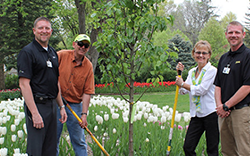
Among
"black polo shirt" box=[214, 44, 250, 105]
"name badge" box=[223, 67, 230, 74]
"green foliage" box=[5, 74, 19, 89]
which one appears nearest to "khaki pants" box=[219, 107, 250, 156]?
"black polo shirt" box=[214, 44, 250, 105]

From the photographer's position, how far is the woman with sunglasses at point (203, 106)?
3078 mm

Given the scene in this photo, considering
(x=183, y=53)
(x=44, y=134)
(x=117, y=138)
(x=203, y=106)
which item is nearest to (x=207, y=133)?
(x=203, y=106)

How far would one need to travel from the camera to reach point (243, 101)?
2.67 m

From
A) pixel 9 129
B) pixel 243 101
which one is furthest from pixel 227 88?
pixel 9 129

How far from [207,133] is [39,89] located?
7.28 ft

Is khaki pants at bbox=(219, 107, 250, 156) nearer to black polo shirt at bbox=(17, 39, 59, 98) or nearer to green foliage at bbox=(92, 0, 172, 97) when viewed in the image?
green foliage at bbox=(92, 0, 172, 97)

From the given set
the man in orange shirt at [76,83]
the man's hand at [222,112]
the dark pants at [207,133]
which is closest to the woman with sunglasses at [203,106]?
the dark pants at [207,133]

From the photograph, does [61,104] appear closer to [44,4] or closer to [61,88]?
[61,88]

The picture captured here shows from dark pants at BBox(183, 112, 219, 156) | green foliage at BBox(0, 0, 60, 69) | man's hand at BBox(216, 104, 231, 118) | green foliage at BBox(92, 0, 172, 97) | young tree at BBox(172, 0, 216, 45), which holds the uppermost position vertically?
young tree at BBox(172, 0, 216, 45)

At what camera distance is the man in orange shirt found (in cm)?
317

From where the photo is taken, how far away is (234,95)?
2.66m

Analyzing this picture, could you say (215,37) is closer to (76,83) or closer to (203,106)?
(203,106)

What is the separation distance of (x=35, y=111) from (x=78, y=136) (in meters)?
1.04

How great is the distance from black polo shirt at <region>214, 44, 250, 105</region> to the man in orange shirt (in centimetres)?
178
